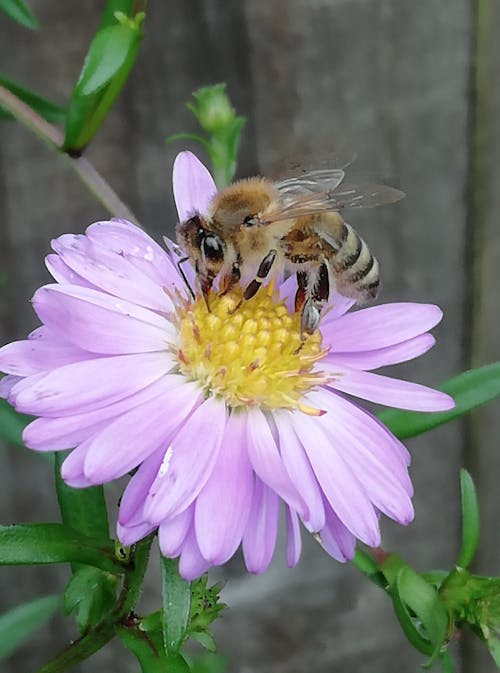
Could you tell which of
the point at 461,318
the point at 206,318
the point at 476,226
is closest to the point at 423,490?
the point at 461,318

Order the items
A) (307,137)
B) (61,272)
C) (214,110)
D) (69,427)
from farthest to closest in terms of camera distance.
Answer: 1. (307,137)
2. (214,110)
3. (61,272)
4. (69,427)

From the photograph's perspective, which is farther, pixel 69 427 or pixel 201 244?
pixel 201 244

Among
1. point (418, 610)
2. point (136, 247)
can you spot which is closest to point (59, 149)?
point (136, 247)

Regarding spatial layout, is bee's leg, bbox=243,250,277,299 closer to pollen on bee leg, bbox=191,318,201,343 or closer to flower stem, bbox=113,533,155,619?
pollen on bee leg, bbox=191,318,201,343

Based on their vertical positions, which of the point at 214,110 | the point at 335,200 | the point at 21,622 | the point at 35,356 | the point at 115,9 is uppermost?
the point at 115,9

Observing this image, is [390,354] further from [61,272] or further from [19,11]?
[19,11]

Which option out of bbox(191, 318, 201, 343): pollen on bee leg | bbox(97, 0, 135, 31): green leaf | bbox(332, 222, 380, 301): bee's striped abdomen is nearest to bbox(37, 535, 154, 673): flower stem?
bbox(191, 318, 201, 343): pollen on bee leg
